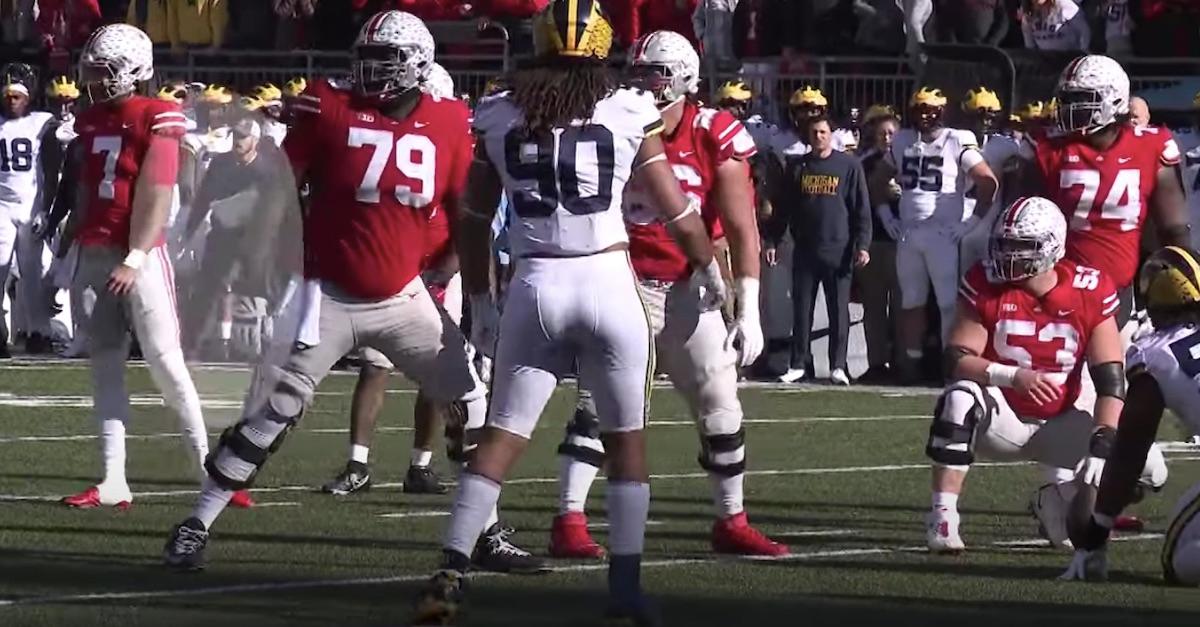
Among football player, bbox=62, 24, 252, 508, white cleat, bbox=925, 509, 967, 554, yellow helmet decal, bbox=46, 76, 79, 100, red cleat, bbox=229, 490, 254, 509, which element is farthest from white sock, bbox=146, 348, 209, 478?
yellow helmet decal, bbox=46, 76, 79, 100

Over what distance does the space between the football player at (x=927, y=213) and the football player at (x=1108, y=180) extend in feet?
22.5

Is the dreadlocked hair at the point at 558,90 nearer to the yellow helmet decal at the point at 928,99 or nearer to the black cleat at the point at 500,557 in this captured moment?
the black cleat at the point at 500,557

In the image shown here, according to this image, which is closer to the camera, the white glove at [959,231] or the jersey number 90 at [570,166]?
the jersey number 90 at [570,166]

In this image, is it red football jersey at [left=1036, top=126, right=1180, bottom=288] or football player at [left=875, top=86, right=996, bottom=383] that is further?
football player at [left=875, top=86, right=996, bottom=383]

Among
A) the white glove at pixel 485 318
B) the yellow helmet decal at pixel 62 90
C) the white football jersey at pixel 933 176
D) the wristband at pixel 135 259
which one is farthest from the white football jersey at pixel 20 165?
the white glove at pixel 485 318

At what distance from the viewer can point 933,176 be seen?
61.9 ft

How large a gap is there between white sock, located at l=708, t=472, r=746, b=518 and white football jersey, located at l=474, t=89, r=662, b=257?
214cm

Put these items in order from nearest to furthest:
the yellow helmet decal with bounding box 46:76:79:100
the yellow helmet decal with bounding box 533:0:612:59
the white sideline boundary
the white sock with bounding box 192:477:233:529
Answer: the yellow helmet decal with bounding box 533:0:612:59, the white sideline boundary, the white sock with bounding box 192:477:233:529, the yellow helmet decal with bounding box 46:76:79:100

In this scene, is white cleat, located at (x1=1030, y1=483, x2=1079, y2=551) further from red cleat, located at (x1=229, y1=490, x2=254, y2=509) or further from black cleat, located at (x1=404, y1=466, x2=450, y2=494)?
red cleat, located at (x1=229, y1=490, x2=254, y2=509)

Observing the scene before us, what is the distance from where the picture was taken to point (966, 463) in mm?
9898

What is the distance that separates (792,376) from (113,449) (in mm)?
8787

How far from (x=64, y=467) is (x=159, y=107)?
235cm

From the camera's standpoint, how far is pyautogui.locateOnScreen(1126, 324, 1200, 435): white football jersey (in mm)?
8766

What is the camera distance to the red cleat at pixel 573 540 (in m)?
9.80
